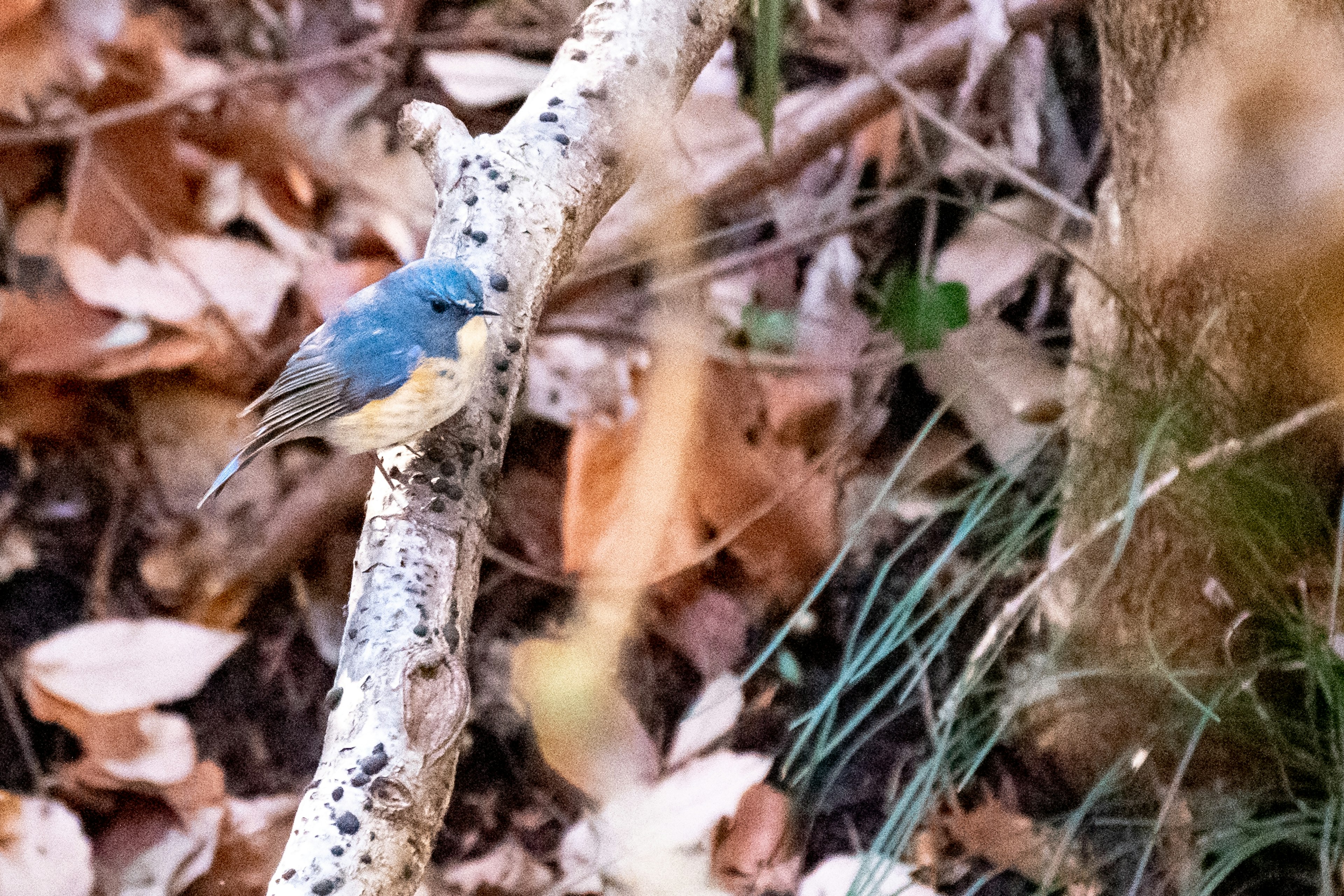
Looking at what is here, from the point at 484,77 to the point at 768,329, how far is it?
0.82m

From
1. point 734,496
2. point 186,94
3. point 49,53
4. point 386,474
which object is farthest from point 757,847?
point 49,53

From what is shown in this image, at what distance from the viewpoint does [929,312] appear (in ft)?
6.07

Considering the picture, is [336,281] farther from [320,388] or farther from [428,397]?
[428,397]

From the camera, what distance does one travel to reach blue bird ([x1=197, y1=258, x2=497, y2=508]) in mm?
1094

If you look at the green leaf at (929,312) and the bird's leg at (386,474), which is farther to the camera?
the green leaf at (929,312)

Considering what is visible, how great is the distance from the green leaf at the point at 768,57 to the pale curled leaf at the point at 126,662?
1227 millimetres

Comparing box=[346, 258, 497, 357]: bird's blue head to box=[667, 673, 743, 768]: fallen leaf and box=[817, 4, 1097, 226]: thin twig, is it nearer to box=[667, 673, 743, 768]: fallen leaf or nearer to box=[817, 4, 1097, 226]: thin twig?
box=[667, 673, 743, 768]: fallen leaf

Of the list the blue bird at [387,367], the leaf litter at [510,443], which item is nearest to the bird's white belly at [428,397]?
the blue bird at [387,367]

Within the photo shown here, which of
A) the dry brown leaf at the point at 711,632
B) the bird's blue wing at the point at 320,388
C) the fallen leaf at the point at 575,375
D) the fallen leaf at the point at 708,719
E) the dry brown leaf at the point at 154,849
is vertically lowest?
the fallen leaf at the point at 708,719

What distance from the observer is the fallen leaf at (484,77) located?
7.37 feet

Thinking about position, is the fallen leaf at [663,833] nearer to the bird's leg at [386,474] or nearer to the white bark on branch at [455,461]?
the white bark on branch at [455,461]

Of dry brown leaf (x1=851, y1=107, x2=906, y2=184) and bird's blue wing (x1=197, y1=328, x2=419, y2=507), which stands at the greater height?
bird's blue wing (x1=197, y1=328, x2=419, y2=507)

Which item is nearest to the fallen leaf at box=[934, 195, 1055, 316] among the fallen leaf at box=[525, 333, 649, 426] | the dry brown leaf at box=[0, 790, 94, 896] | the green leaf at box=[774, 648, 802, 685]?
the fallen leaf at box=[525, 333, 649, 426]

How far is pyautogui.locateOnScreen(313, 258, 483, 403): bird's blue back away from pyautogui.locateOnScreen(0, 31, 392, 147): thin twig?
1.33 metres
